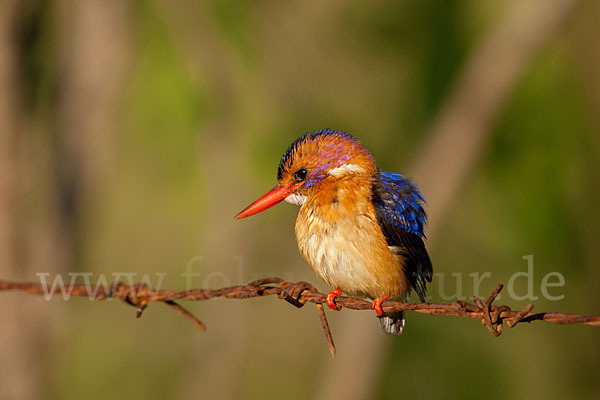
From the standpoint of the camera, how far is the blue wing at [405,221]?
2.55 meters

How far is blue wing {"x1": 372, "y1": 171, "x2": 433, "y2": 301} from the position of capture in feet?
8.36

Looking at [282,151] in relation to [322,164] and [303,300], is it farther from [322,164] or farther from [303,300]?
[303,300]

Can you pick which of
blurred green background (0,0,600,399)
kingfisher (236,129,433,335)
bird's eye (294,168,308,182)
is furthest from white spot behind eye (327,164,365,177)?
blurred green background (0,0,600,399)

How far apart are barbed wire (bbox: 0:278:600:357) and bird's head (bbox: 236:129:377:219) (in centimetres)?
61

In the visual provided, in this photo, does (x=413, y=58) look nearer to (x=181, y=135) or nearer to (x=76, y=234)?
(x=181, y=135)

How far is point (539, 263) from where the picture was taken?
6.63 metres

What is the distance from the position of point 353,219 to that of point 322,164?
0.36m

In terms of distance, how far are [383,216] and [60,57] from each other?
14.1ft

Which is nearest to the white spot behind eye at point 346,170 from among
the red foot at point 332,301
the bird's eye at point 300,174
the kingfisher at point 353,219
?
the kingfisher at point 353,219

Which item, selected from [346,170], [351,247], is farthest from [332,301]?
[346,170]

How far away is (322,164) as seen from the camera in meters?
2.78

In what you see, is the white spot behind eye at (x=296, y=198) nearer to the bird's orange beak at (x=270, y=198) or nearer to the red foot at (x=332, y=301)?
the bird's orange beak at (x=270, y=198)

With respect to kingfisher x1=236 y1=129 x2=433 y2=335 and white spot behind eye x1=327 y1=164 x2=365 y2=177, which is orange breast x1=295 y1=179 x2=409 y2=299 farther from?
white spot behind eye x1=327 y1=164 x2=365 y2=177

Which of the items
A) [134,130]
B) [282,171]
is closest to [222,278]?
[134,130]
